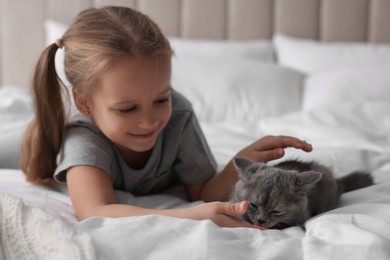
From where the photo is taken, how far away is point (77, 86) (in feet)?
4.89

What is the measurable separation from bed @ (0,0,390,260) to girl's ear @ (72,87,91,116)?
0.39 ft

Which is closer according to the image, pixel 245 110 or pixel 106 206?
pixel 106 206

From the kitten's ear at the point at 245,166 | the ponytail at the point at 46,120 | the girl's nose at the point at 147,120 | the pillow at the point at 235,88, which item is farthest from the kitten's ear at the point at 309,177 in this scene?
the pillow at the point at 235,88

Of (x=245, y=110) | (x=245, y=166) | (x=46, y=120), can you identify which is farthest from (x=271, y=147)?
(x=245, y=110)

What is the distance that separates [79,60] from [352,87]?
1.53 m

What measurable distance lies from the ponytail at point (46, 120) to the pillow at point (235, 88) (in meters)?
1.02

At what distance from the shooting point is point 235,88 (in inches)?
104

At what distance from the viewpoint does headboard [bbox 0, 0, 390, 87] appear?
3129mm

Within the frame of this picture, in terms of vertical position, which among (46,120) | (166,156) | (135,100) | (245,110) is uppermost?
(135,100)

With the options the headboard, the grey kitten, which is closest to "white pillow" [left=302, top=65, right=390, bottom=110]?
the headboard

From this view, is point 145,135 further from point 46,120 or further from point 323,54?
point 323,54

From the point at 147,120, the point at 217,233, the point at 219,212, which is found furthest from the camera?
the point at 147,120

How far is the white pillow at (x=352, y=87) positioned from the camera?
2.56 metres

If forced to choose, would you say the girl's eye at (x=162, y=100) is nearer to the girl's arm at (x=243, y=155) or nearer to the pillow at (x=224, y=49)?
the girl's arm at (x=243, y=155)
